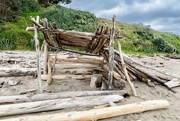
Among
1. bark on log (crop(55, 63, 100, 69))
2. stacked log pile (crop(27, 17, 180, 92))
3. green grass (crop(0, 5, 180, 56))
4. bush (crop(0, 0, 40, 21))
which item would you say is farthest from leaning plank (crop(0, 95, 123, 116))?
bush (crop(0, 0, 40, 21))

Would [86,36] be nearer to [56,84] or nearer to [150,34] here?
[56,84]

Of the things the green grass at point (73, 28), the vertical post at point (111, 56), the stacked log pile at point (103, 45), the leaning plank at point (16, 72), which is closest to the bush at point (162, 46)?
the green grass at point (73, 28)

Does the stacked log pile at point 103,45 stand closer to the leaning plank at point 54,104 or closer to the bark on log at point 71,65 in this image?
the bark on log at point 71,65

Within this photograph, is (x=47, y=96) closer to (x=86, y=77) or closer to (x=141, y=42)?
(x=86, y=77)

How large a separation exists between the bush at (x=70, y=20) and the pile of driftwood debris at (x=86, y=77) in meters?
11.9

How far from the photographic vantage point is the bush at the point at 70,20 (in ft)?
62.4

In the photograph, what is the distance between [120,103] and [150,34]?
19277 mm

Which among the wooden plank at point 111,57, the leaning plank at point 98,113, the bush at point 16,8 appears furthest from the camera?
the bush at point 16,8

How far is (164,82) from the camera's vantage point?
6637mm

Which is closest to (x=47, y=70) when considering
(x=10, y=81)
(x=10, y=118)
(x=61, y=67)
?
(x=61, y=67)

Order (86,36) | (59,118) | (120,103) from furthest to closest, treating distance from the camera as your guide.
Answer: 1. (86,36)
2. (120,103)
3. (59,118)

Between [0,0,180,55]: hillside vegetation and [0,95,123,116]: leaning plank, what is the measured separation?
36.7 feet

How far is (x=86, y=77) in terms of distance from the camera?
646 cm

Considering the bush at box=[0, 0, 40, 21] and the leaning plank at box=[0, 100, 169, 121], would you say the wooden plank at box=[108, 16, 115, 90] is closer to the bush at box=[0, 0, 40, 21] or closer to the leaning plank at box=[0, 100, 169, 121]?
the leaning plank at box=[0, 100, 169, 121]
